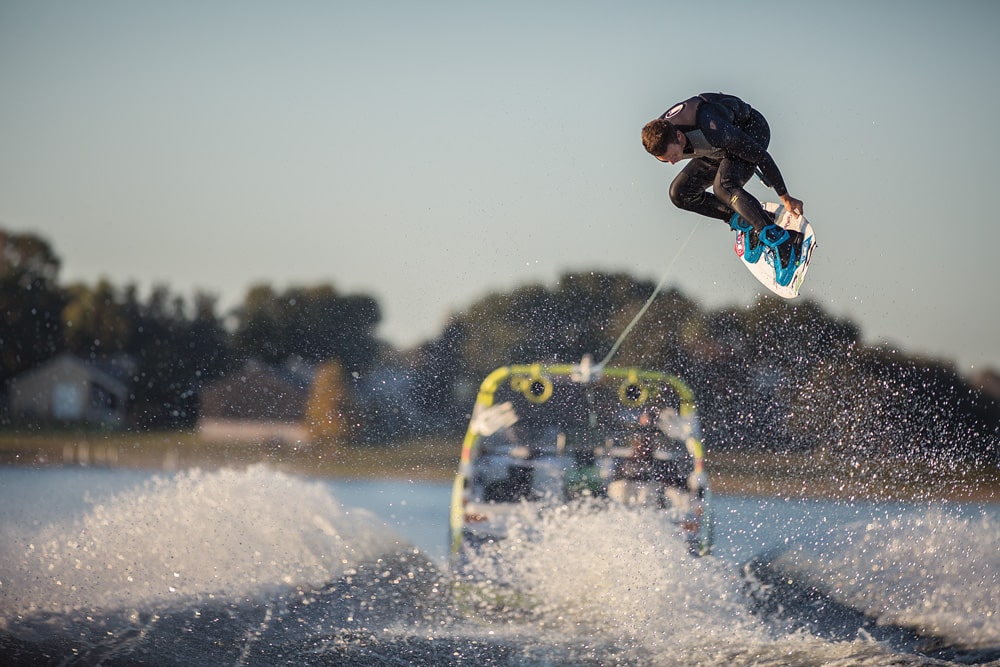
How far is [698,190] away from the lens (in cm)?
671

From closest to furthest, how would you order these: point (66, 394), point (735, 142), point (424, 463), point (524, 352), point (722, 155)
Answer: point (735, 142)
point (722, 155)
point (424, 463)
point (524, 352)
point (66, 394)

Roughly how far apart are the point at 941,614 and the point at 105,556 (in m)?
5.53

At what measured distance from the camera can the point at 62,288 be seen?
48.1 metres

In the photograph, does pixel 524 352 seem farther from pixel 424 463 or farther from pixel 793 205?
pixel 793 205

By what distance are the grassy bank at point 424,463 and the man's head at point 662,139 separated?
4744 millimetres

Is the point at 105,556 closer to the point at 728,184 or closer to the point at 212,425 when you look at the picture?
the point at 728,184

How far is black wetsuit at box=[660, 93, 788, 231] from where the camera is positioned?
604 centimetres

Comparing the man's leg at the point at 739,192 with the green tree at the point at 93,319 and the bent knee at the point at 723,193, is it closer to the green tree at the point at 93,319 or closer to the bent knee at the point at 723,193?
the bent knee at the point at 723,193

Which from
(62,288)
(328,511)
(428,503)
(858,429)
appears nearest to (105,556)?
(328,511)

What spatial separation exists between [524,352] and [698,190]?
2061cm

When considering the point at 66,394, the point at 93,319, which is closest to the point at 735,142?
the point at 66,394

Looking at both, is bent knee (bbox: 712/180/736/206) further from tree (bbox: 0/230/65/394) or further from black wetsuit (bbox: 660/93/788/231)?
tree (bbox: 0/230/65/394)

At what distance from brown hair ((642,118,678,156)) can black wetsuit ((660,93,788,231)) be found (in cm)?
4

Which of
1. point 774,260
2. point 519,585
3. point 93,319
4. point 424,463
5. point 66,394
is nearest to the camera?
point 774,260
